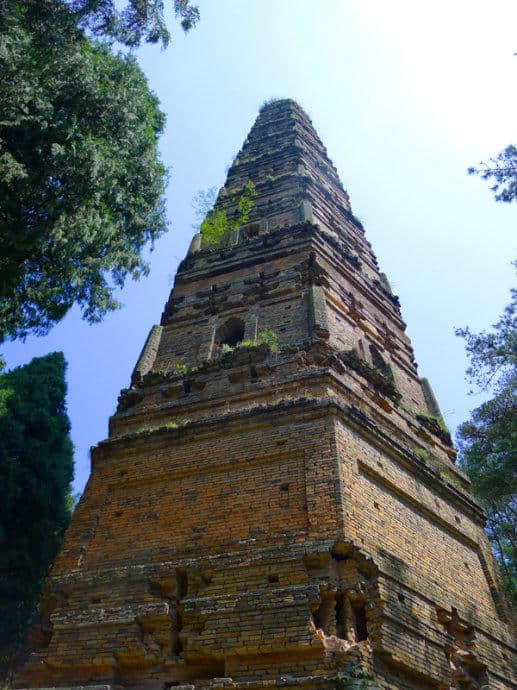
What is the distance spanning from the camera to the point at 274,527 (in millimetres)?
7559

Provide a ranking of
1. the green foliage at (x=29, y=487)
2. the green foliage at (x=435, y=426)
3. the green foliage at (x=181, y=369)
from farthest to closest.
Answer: the green foliage at (x=29, y=487) → the green foliage at (x=435, y=426) → the green foliage at (x=181, y=369)

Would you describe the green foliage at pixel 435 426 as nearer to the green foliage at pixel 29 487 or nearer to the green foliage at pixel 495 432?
the green foliage at pixel 495 432

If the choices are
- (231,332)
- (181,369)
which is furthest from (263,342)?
(231,332)

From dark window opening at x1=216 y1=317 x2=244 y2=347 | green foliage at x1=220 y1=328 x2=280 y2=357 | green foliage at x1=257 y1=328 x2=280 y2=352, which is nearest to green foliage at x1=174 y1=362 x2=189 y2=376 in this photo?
green foliage at x1=220 y1=328 x2=280 y2=357

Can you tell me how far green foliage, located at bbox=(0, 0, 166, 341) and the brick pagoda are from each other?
2492mm

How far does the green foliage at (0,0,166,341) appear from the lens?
8.30 meters

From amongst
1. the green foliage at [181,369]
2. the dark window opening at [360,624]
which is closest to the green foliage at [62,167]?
the green foliage at [181,369]

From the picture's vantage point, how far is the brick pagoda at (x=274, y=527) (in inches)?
258

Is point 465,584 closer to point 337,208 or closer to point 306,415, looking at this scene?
point 306,415

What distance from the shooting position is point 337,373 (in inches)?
403

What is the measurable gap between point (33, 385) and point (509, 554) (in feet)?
48.0

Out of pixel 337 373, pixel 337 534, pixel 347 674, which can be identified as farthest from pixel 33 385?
pixel 347 674

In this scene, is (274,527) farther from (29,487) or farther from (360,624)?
(29,487)

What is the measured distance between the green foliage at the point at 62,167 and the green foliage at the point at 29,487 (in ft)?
16.8
